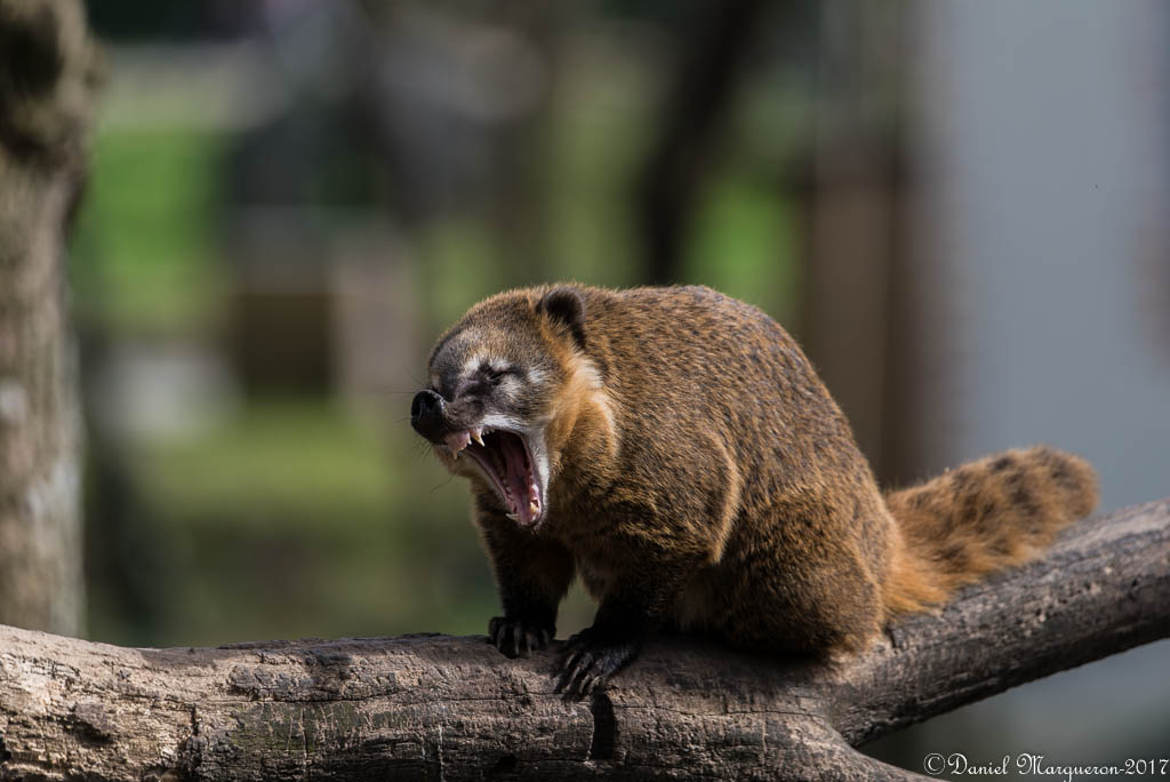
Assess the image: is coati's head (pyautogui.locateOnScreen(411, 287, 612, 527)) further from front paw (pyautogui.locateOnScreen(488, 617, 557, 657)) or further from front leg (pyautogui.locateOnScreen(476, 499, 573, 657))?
front paw (pyautogui.locateOnScreen(488, 617, 557, 657))

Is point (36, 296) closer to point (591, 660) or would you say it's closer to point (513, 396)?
point (513, 396)

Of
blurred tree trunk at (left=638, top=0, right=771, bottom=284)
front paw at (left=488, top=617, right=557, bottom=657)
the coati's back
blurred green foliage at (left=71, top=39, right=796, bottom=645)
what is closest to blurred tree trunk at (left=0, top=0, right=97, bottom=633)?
blurred green foliage at (left=71, top=39, right=796, bottom=645)

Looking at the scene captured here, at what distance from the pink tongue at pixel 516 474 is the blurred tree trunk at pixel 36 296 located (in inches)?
68.3

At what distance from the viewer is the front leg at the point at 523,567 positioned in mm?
3758

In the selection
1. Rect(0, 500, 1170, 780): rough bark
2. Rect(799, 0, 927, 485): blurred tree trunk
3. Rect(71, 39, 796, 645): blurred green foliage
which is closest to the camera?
Rect(0, 500, 1170, 780): rough bark

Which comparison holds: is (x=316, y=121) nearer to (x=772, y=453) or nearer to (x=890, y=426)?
(x=890, y=426)

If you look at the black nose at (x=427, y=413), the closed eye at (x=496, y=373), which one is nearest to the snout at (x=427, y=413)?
the black nose at (x=427, y=413)

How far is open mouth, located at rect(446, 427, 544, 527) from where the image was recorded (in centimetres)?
342

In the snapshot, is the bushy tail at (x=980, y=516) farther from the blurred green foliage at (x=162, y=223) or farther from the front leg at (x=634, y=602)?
the blurred green foliage at (x=162, y=223)

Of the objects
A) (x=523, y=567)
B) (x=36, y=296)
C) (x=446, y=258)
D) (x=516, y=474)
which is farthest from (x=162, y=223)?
(x=516, y=474)

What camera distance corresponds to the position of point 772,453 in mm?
3791

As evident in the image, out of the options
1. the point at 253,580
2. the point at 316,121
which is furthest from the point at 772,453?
the point at 316,121

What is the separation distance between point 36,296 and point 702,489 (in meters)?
2.24

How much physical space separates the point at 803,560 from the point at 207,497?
957 centimetres
